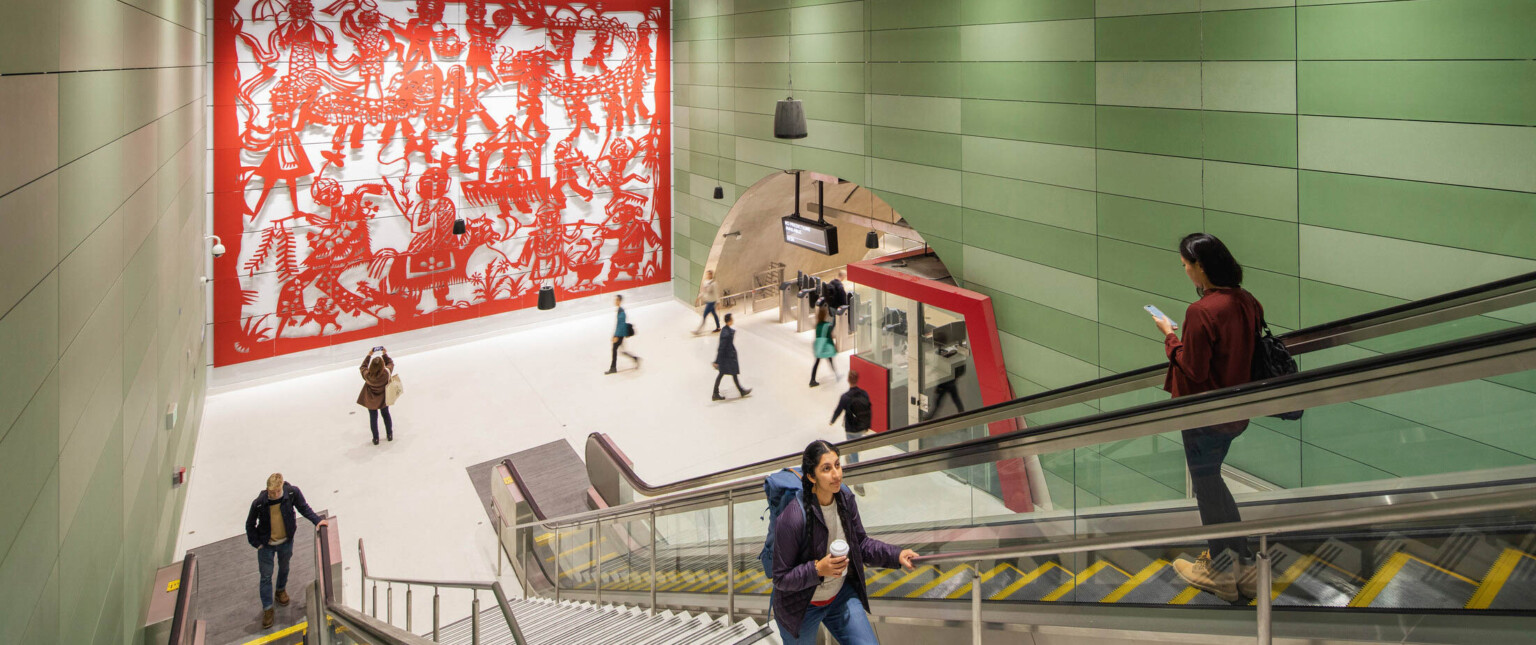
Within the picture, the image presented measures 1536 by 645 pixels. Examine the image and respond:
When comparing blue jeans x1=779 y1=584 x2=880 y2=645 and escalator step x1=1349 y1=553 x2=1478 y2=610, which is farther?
blue jeans x1=779 y1=584 x2=880 y2=645

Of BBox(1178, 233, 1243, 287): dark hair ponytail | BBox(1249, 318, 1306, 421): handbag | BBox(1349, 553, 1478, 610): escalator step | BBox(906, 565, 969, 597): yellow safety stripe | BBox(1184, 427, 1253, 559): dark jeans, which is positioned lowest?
BBox(906, 565, 969, 597): yellow safety stripe

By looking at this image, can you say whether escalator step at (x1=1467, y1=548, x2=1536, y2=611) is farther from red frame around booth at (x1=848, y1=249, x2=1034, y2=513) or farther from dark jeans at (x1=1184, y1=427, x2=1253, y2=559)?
red frame around booth at (x1=848, y1=249, x2=1034, y2=513)

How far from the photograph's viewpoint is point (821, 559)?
9.46 ft

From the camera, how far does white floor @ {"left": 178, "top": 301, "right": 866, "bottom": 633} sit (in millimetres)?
8195

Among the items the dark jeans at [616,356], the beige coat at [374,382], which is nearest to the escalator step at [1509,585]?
the beige coat at [374,382]

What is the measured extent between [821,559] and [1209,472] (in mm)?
1212

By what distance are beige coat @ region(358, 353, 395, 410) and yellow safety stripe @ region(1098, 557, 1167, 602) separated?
9.05 meters

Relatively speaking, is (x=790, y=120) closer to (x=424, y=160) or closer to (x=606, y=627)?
(x=424, y=160)

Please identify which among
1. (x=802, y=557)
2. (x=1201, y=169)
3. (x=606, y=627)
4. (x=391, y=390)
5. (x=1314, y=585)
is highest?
(x=1201, y=169)

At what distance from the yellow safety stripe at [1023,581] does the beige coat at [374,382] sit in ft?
28.5

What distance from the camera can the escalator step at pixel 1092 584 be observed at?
243 centimetres

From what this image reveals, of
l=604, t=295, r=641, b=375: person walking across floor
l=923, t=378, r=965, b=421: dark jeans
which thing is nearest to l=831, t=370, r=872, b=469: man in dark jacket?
l=923, t=378, r=965, b=421: dark jeans

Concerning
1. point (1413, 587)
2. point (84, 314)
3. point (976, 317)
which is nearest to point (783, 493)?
point (1413, 587)

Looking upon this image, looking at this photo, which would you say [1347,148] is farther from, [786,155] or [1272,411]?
[786,155]
